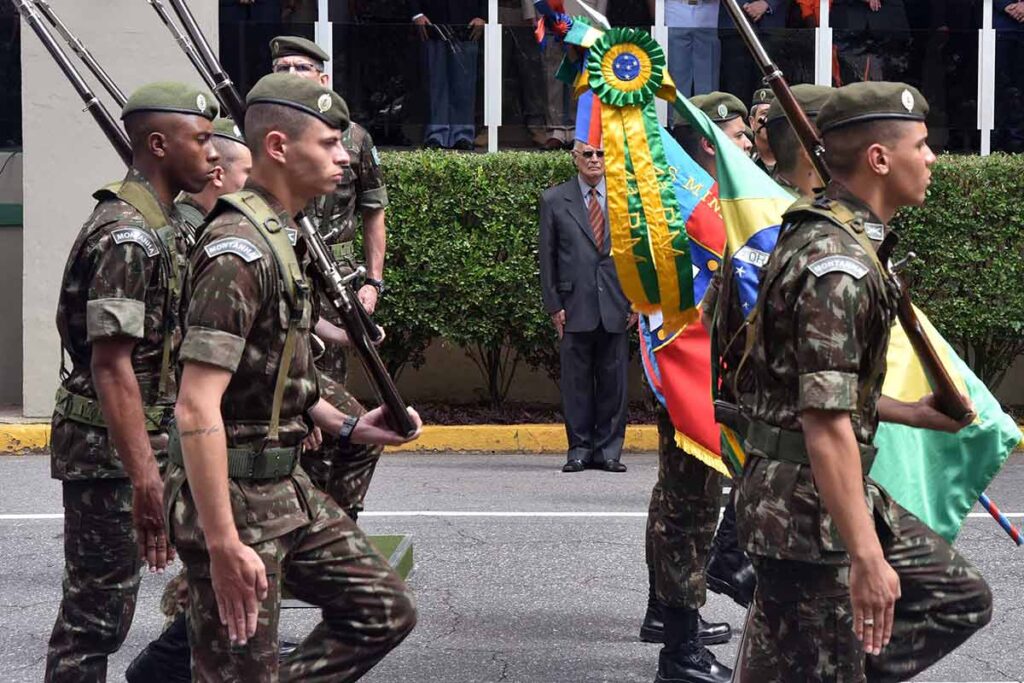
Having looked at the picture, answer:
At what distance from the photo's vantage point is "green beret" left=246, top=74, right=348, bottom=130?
418 centimetres

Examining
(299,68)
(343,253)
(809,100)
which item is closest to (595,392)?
(343,253)

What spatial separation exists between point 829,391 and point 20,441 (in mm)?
8966

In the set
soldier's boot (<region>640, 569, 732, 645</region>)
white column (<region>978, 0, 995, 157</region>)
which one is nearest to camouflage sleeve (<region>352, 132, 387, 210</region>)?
soldier's boot (<region>640, 569, 732, 645</region>)

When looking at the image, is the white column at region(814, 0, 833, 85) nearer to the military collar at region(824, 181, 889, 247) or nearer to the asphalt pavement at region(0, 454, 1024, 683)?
the asphalt pavement at region(0, 454, 1024, 683)

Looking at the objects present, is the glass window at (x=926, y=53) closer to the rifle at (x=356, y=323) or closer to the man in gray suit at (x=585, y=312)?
the man in gray suit at (x=585, y=312)

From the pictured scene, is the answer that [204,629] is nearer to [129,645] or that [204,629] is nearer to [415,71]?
[129,645]

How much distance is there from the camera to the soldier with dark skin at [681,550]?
581cm

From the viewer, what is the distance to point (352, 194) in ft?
24.3

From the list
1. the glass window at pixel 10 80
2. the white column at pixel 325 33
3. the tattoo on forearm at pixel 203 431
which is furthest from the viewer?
the white column at pixel 325 33

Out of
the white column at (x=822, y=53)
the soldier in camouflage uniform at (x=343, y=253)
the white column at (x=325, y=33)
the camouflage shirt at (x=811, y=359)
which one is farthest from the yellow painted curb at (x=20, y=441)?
the camouflage shirt at (x=811, y=359)

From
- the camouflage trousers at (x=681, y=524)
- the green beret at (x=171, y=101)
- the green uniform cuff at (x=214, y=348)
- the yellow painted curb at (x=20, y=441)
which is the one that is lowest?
the yellow painted curb at (x=20, y=441)

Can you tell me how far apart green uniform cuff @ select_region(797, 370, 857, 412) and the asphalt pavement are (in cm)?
237

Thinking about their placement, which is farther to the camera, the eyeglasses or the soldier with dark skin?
the eyeglasses

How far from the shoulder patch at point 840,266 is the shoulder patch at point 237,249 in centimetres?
129
